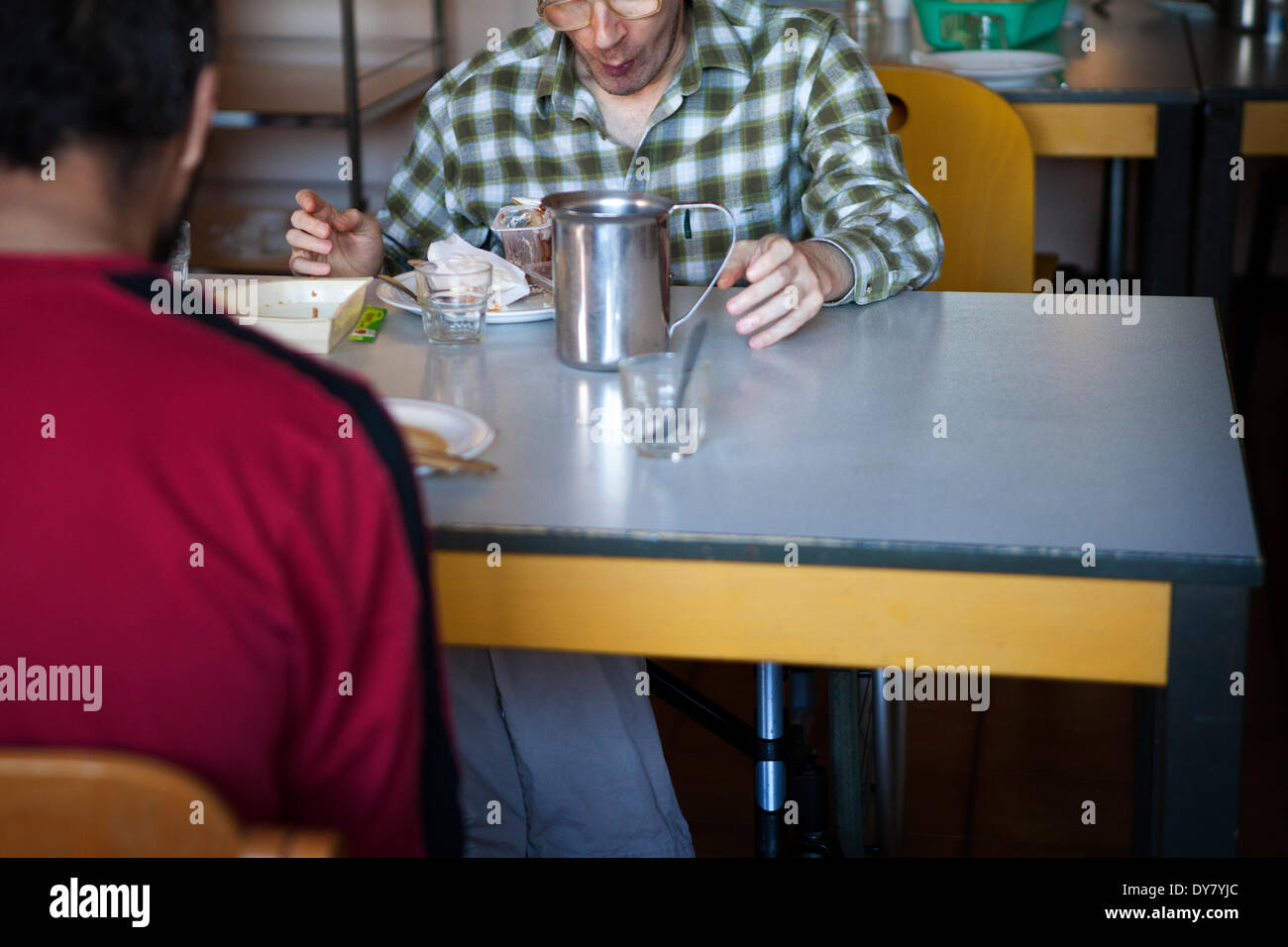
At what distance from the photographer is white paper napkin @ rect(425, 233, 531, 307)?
52.7 inches

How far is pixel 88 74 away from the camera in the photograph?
2.00 feet

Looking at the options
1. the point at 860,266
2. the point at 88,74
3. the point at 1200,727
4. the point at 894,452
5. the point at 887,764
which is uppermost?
the point at 88,74

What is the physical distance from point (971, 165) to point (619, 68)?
0.47 metres

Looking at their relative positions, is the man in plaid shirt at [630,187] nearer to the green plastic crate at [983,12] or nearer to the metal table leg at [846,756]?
the metal table leg at [846,756]

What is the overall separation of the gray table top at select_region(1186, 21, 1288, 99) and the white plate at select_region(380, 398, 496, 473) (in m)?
1.63

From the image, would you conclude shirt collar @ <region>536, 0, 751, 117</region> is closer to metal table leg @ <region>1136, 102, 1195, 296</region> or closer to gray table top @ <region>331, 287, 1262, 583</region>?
gray table top @ <region>331, 287, 1262, 583</region>

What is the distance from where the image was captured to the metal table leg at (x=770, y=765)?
1285 mm

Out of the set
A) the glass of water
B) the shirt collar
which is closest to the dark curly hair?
the glass of water

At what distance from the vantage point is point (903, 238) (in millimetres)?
1412

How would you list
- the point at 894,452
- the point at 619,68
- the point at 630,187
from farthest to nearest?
the point at 630,187, the point at 619,68, the point at 894,452

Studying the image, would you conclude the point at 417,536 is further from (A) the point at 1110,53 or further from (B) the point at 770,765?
(A) the point at 1110,53

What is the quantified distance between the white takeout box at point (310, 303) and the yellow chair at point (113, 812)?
2.41 feet

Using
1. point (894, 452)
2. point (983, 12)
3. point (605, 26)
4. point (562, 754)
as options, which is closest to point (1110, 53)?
point (983, 12)

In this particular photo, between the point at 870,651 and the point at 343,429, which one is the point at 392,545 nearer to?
the point at 343,429
